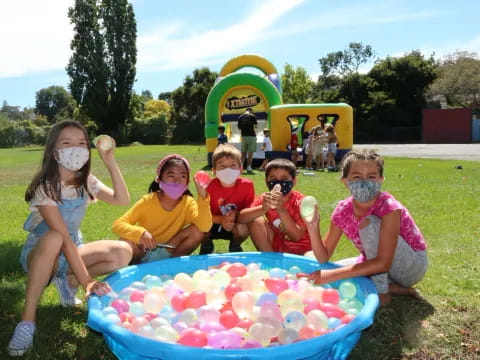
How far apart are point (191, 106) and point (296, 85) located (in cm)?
1041

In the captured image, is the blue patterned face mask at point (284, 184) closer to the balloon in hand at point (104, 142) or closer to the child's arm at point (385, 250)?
the child's arm at point (385, 250)

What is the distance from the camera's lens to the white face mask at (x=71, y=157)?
110 inches

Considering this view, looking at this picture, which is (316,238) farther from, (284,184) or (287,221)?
(284,184)

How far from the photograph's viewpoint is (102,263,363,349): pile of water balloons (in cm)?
223

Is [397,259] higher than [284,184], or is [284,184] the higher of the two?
[284,184]

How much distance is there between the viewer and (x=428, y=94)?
38.0m

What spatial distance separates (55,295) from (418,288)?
2.70 m

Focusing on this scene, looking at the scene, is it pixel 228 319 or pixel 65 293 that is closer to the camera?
pixel 228 319

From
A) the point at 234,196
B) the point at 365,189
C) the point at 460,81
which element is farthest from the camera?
the point at 460,81

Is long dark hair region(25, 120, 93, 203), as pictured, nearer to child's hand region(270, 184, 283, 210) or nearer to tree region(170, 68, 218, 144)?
child's hand region(270, 184, 283, 210)

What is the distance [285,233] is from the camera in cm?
377

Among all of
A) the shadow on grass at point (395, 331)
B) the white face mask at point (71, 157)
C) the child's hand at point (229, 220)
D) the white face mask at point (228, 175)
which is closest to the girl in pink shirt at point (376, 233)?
the shadow on grass at point (395, 331)

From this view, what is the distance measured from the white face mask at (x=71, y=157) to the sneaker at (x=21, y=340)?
3.20 ft

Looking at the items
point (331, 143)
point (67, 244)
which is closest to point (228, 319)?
point (67, 244)
